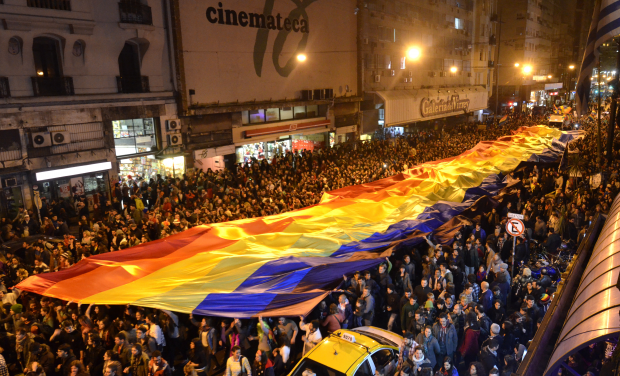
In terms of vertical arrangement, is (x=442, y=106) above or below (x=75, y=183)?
above

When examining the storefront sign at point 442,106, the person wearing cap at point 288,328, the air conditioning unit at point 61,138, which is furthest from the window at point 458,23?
the person wearing cap at point 288,328

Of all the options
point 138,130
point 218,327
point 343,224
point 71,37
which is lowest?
point 218,327

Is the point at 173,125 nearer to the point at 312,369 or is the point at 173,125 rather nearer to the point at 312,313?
the point at 312,313

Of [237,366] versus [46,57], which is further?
[46,57]

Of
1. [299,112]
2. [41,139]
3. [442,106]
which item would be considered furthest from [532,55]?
[41,139]

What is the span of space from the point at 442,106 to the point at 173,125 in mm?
30396

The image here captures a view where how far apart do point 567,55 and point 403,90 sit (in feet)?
250

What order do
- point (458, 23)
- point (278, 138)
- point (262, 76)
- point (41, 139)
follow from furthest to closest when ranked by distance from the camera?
point (458, 23) → point (278, 138) → point (262, 76) → point (41, 139)

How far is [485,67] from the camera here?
2270 inches

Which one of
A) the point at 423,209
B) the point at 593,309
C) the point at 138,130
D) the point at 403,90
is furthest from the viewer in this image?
the point at 403,90

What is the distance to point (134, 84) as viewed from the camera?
22.1m

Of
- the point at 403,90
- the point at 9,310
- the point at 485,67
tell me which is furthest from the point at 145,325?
the point at 485,67

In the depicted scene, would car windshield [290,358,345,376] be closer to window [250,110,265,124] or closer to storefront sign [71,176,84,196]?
storefront sign [71,176,84,196]

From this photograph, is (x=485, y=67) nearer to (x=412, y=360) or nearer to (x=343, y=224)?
(x=343, y=224)
